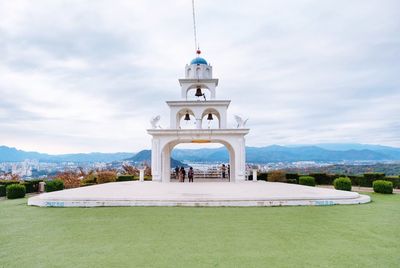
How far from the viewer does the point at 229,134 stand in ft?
66.0

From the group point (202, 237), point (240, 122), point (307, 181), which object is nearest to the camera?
point (202, 237)

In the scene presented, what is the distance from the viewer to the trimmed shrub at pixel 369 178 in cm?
2186

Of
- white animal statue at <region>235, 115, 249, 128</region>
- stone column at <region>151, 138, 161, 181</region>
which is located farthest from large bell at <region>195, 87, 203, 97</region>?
stone column at <region>151, 138, 161, 181</region>

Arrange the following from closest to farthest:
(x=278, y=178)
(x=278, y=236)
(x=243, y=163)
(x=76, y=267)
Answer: (x=76, y=267) → (x=278, y=236) → (x=243, y=163) → (x=278, y=178)

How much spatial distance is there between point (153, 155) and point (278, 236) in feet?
45.5

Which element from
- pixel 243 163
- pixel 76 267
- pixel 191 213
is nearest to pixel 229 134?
pixel 243 163

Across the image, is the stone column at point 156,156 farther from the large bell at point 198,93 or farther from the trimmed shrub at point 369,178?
the trimmed shrub at point 369,178

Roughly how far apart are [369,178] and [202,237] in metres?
19.5

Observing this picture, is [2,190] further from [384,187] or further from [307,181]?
[384,187]

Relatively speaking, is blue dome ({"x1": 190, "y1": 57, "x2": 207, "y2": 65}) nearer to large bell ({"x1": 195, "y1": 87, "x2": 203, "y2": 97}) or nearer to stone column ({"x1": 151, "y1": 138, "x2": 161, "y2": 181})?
large bell ({"x1": 195, "y1": 87, "x2": 203, "y2": 97})

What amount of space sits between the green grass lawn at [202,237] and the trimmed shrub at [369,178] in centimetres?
1278

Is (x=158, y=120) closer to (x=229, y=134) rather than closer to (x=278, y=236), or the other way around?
(x=229, y=134)

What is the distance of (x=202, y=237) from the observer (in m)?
7.04

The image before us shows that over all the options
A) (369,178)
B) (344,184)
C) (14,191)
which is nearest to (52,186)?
(14,191)
